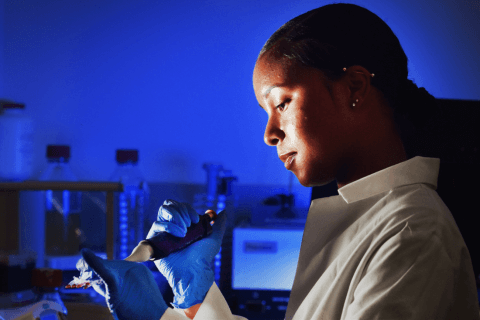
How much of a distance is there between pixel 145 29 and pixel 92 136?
1.99 feet

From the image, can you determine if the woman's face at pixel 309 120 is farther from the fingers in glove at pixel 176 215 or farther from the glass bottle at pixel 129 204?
the glass bottle at pixel 129 204

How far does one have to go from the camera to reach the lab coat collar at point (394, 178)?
516 millimetres

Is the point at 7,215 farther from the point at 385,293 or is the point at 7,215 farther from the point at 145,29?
the point at 385,293

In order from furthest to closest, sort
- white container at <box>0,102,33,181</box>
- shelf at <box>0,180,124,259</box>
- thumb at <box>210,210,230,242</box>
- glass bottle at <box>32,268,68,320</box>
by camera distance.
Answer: white container at <box>0,102,33,181</box>
shelf at <box>0,180,124,259</box>
glass bottle at <box>32,268,68,320</box>
thumb at <box>210,210,230,242</box>

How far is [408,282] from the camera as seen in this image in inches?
15.5

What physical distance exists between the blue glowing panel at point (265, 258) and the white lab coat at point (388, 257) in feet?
2.91

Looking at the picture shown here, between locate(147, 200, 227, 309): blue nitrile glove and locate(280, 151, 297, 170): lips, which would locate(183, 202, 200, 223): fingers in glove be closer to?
locate(147, 200, 227, 309): blue nitrile glove

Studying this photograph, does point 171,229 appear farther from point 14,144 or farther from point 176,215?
point 14,144

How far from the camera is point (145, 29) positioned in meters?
1.97

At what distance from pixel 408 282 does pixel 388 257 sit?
0.10 feet

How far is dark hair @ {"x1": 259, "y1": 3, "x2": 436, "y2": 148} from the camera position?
517 millimetres

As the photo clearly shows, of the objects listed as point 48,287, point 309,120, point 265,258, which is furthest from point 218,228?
point 265,258

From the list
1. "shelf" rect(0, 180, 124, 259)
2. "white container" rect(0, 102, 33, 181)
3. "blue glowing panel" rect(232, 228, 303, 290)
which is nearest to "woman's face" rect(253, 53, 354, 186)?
"shelf" rect(0, 180, 124, 259)

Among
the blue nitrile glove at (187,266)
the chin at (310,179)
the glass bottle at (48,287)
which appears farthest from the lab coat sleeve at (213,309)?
the glass bottle at (48,287)
